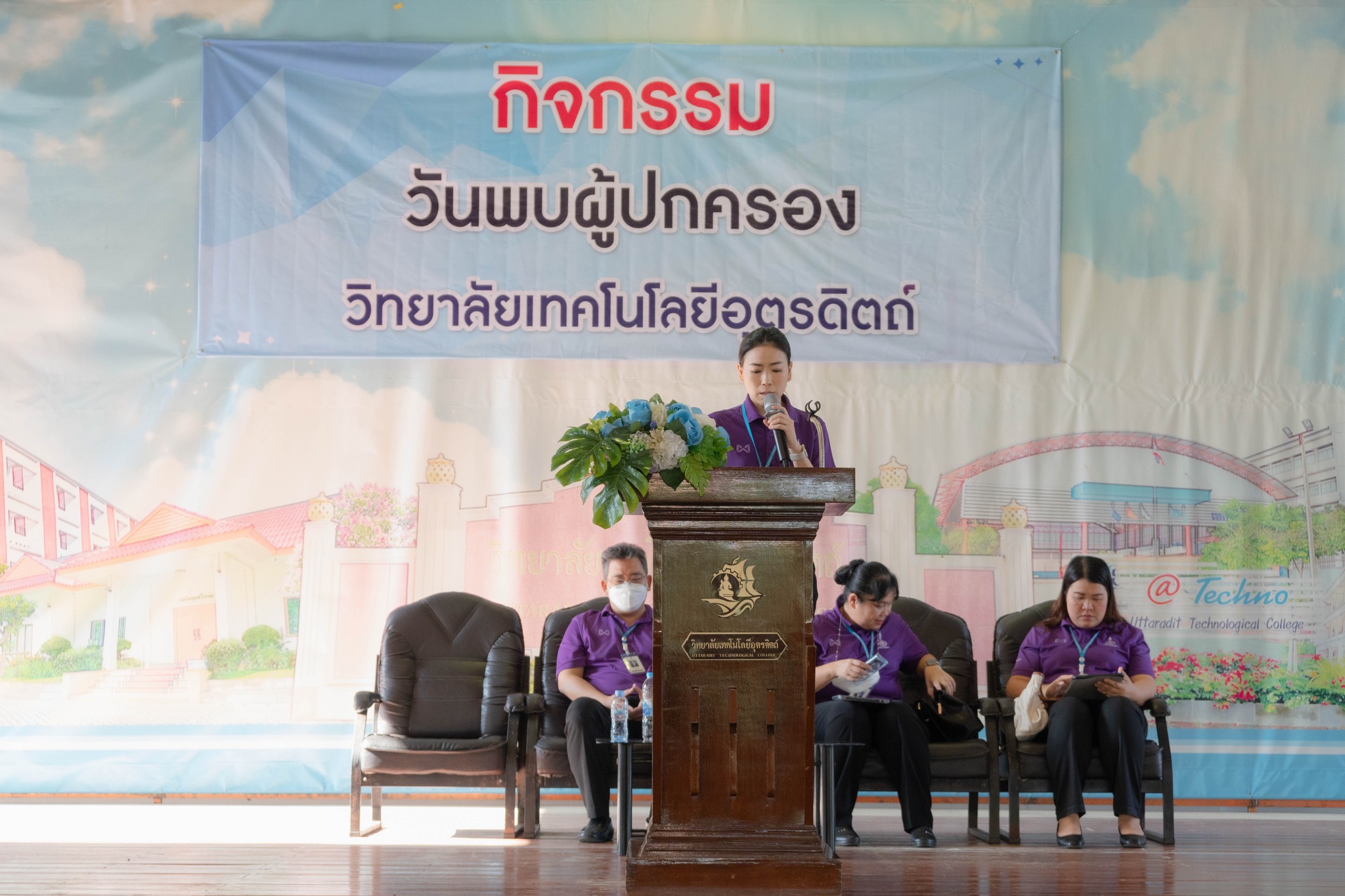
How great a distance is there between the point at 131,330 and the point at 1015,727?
424cm

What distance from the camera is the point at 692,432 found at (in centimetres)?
301

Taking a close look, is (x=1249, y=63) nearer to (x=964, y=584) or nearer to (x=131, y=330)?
(x=964, y=584)

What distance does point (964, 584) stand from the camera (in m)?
5.50

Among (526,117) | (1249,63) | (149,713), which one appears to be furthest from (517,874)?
(1249,63)

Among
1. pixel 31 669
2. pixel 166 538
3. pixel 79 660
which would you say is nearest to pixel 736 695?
pixel 166 538

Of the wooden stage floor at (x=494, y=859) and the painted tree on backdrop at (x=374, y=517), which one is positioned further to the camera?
the painted tree on backdrop at (x=374, y=517)

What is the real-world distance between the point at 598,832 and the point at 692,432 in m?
1.99

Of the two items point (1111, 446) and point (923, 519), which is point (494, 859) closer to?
point (923, 519)

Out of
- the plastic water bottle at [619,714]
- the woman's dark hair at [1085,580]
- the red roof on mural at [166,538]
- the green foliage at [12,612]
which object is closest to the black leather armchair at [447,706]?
the plastic water bottle at [619,714]

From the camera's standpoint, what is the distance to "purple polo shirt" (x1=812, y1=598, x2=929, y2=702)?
462 centimetres

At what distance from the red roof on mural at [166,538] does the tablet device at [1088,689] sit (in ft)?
11.1

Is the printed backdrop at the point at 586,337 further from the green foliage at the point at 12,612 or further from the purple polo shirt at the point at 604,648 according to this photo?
the purple polo shirt at the point at 604,648

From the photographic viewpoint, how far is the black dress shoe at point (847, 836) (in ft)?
14.3

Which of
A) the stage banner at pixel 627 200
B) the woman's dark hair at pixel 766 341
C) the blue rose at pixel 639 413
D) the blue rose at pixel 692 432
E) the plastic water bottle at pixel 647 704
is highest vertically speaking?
the stage banner at pixel 627 200
